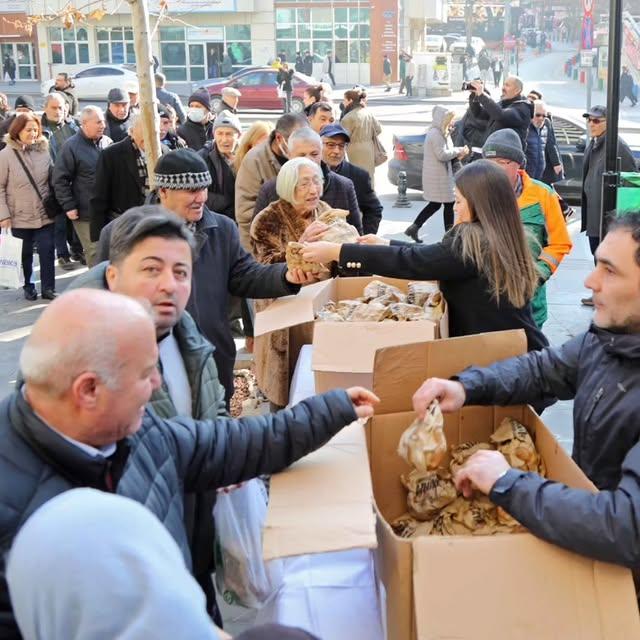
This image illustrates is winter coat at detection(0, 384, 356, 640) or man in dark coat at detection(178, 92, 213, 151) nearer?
winter coat at detection(0, 384, 356, 640)

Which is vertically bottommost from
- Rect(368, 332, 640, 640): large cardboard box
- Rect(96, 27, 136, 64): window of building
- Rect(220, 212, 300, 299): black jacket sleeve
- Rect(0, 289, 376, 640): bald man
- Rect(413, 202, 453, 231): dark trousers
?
Rect(413, 202, 453, 231): dark trousers

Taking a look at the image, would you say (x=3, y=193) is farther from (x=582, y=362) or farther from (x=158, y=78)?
(x=582, y=362)

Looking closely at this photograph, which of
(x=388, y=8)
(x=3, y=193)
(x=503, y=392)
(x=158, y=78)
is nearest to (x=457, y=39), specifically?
(x=388, y=8)

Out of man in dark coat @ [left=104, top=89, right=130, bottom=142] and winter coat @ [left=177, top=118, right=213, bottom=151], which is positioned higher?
man in dark coat @ [left=104, top=89, right=130, bottom=142]

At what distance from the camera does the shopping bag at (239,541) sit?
273 centimetres

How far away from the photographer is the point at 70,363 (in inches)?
68.8

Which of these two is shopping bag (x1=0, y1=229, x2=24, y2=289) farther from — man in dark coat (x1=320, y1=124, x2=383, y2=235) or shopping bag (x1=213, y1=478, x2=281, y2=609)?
shopping bag (x1=213, y1=478, x2=281, y2=609)

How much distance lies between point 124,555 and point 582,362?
190cm

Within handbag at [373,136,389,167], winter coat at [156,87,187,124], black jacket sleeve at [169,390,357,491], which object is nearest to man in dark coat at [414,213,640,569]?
black jacket sleeve at [169,390,357,491]

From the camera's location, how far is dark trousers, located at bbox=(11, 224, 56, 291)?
9258mm

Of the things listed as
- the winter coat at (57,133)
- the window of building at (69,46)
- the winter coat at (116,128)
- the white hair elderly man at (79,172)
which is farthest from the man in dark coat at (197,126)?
the window of building at (69,46)

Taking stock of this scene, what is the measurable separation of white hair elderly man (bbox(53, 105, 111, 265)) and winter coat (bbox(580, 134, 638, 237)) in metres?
4.70

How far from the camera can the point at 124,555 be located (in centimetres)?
122

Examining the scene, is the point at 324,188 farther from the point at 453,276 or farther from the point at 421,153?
the point at 421,153
